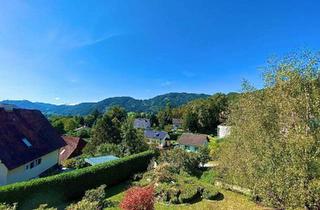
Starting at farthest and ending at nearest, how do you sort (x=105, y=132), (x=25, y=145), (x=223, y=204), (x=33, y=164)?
(x=105, y=132), (x=33, y=164), (x=25, y=145), (x=223, y=204)

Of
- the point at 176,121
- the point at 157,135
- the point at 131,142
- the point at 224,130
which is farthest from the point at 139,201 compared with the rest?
the point at 176,121

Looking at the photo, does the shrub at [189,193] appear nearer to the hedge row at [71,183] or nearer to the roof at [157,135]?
the hedge row at [71,183]

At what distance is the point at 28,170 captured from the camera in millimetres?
26375

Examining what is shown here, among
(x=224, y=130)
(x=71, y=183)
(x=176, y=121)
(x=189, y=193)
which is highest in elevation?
(x=176, y=121)

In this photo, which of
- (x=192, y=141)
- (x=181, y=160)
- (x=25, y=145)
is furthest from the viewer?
(x=192, y=141)

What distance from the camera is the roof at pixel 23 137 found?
78.1ft

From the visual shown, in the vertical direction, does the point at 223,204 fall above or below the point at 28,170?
below

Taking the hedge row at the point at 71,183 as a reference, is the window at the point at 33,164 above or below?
above

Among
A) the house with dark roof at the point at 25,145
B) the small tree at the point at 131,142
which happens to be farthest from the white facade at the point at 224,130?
the house with dark roof at the point at 25,145

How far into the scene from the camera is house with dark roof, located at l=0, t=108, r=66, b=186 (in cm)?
2328

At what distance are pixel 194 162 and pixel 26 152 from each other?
2093 cm

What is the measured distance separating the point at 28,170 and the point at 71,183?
5589mm

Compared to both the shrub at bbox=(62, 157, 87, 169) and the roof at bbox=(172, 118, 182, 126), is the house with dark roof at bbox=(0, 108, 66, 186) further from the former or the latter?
the roof at bbox=(172, 118, 182, 126)

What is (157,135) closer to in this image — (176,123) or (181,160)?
(176,123)
